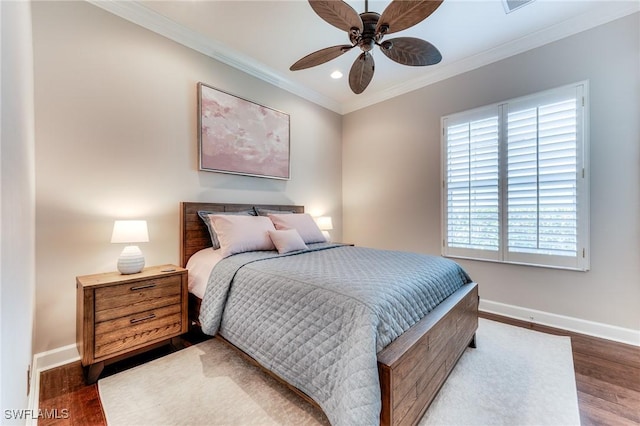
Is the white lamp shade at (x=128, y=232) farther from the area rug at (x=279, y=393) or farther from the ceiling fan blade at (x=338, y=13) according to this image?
the ceiling fan blade at (x=338, y=13)

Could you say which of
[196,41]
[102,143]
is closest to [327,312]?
[102,143]

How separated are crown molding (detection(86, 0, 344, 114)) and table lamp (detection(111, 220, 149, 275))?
1.86 m

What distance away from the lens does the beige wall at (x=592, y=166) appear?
2293 mm

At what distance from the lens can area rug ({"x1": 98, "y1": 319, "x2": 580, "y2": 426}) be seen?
57.2 inches

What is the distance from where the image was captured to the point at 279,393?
1647 millimetres

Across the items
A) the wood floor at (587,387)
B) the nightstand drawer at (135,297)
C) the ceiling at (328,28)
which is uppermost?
the ceiling at (328,28)

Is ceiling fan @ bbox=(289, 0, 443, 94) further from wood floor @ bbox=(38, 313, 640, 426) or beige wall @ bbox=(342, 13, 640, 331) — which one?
wood floor @ bbox=(38, 313, 640, 426)

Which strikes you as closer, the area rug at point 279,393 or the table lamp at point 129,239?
the area rug at point 279,393

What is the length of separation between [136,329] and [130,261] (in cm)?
51

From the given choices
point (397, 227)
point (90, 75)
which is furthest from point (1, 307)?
point (397, 227)

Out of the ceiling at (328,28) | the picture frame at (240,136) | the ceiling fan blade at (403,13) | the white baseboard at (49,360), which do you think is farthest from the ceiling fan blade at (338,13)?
the white baseboard at (49,360)

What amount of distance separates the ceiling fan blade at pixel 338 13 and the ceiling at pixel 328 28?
0.79 meters

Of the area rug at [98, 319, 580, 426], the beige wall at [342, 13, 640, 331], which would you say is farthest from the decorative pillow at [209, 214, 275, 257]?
the beige wall at [342, 13, 640, 331]

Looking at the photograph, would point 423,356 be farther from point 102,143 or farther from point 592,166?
point 102,143
